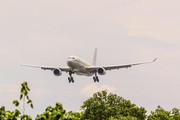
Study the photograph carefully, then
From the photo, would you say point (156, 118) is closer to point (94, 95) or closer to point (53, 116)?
point (94, 95)

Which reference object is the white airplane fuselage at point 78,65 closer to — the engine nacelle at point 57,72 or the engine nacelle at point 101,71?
the engine nacelle at point 101,71

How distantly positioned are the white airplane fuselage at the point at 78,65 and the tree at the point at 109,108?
5.39 meters

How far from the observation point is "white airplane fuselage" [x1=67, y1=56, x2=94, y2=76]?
239ft

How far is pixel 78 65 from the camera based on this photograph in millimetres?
74438

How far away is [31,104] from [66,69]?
201ft

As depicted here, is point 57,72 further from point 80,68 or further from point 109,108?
point 109,108

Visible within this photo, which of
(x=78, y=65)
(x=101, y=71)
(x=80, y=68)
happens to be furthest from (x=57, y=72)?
(x=101, y=71)

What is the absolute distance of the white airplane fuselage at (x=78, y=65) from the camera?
72938 mm

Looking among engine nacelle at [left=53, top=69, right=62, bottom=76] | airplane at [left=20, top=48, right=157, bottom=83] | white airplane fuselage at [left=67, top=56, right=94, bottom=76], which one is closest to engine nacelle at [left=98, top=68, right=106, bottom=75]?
airplane at [left=20, top=48, right=157, bottom=83]

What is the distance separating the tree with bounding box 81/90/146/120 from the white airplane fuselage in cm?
539

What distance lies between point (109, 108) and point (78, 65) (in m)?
10.2

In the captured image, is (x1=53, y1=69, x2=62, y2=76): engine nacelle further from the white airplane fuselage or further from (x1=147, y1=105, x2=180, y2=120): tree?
(x1=147, y1=105, x2=180, y2=120): tree

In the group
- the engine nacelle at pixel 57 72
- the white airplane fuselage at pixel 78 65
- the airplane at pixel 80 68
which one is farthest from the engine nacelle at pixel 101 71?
the engine nacelle at pixel 57 72

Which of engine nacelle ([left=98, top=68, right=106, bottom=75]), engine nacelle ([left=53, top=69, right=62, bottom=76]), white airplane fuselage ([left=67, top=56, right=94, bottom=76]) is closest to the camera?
white airplane fuselage ([left=67, top=56, right=94, bottom=76])
